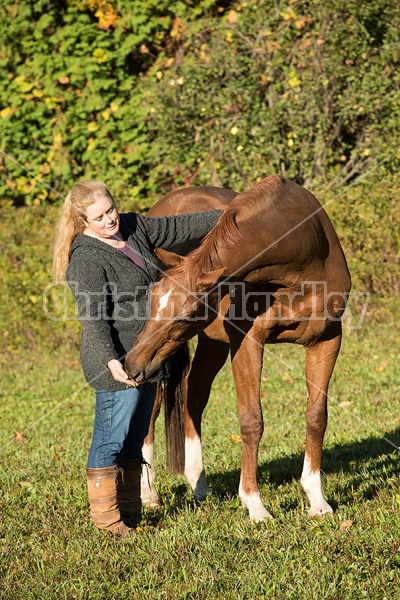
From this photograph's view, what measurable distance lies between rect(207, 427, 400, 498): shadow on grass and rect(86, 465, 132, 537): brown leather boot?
0.89 metres

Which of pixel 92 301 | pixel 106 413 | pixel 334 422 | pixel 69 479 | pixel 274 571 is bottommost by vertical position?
pixel 334 422

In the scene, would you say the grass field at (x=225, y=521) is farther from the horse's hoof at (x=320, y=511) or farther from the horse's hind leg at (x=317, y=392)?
the horse's hind leg at (x=317, y=392)

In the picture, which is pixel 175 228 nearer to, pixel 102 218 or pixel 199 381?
pixel 102 218

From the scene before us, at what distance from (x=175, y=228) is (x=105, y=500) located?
1609mm

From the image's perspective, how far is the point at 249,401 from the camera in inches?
154

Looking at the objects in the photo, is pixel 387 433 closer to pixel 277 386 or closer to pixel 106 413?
pixel 277 386

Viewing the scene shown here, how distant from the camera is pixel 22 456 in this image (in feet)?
18.0

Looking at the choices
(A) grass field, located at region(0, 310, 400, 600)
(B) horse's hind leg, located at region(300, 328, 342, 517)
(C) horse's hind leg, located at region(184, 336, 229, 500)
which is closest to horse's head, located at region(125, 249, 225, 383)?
(A) grass field, located at region(0, 310, 400, 600)

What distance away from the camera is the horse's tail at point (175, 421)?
4.68m

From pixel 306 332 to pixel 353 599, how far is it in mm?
1600

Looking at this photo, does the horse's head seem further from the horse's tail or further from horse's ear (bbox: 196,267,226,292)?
the horse's tail

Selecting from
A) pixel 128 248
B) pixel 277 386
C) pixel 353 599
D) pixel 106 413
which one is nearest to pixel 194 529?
pixel 106 413

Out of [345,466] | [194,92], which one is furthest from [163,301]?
[194,92]

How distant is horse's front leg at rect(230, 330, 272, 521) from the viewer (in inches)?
150
